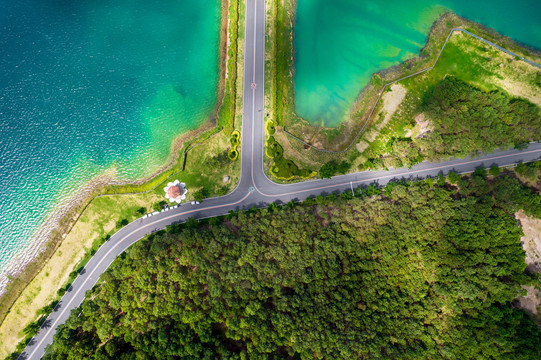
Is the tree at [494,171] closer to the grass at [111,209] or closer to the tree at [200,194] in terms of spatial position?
the grass at [111,209]

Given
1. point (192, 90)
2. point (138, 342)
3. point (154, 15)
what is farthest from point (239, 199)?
point (154, 15)

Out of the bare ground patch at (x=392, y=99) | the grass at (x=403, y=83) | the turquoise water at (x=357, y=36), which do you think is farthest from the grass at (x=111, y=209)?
the bare ground patch at (x=392, y=99)

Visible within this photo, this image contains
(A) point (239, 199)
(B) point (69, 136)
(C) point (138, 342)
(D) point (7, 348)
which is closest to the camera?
(C) point (138, 342)

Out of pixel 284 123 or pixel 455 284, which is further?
pixel 284 123

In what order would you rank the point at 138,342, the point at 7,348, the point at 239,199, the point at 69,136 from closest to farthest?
the point at 138,342, the point at 7,348, the point at 239,199, the point at 69,136

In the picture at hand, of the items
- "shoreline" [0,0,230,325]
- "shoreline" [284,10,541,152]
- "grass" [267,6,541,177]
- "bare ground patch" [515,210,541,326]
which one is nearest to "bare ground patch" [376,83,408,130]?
"grass" [267,6,541,177]

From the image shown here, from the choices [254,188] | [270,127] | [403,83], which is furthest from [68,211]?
[403,83]

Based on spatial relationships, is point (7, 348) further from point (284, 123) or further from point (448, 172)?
point (448, 172)
